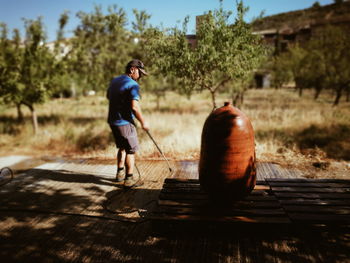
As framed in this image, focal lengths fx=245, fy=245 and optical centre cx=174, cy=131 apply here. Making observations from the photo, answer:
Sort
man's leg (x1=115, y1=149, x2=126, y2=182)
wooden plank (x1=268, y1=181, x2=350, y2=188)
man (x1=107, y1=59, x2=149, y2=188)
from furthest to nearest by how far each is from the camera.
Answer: man's leg (x1=115, y1=149, x2=126, y2=182)
man (x1=107, y1=59, x2=149, y2=188)
wooden plank (x1=268, y1=181, x2=350, y2=188)

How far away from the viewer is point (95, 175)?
4.75 m

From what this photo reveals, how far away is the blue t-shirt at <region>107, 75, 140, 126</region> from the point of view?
143 inches

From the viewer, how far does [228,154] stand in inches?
98.9

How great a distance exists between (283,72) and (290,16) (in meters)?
72.4

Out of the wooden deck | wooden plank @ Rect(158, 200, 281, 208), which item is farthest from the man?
wooden plank @ Rect(158, 200, 281, 208)

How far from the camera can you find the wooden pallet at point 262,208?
246cm

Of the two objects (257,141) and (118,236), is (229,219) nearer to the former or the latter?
(118,236)

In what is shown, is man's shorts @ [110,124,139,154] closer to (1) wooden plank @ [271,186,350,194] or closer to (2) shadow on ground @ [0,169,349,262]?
(2) shadow on ground @ [0,169,349,262]

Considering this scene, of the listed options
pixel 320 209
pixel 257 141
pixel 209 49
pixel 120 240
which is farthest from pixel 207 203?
pixel 257 141

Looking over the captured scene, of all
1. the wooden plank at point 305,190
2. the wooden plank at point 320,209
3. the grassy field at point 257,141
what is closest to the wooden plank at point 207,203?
the wooden plank at point 320,209

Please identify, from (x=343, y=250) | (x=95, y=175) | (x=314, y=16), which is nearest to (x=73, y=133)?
(x=95, y=175)

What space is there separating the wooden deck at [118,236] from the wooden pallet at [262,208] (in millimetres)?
46

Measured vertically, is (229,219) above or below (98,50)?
below

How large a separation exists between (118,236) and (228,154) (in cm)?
151
